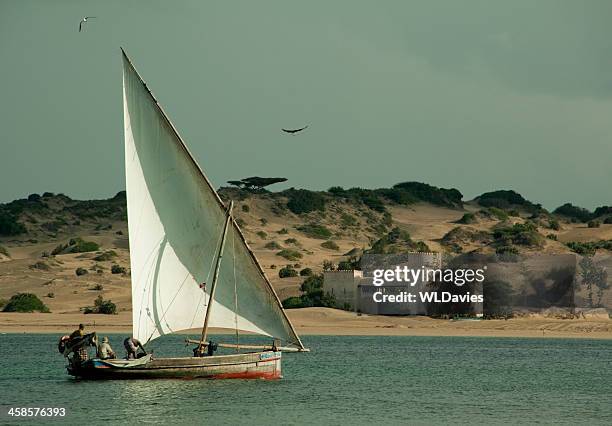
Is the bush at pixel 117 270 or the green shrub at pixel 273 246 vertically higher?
the green shrub at pixel 273 246

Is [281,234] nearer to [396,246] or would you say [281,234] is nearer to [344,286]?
[396,246]

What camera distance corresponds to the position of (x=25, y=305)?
100500 mm

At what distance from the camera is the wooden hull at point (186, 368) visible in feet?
146

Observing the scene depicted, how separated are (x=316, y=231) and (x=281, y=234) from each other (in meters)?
7.15

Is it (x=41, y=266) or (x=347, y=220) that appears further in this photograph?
(x=347, y=220)

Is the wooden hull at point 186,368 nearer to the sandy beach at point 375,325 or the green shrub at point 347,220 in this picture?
the sandy beach at point 375,325

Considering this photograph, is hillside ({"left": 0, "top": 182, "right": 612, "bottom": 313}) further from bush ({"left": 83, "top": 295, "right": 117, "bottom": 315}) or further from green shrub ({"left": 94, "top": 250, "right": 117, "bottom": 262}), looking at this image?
bush ({"left": 83, "top": 295, "right": 117, "bottom": 315})

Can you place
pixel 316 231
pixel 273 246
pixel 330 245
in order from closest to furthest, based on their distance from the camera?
1. pixel 273 246
2. pixel 330 245
3. pixel 316 231

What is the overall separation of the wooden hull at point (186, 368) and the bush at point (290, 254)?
8556 centimetres

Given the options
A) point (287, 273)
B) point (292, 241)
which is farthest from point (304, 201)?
point (287, 273)

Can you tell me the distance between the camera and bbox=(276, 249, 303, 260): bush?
132250 mm

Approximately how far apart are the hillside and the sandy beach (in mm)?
5687

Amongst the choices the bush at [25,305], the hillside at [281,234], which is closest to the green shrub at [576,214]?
the hillside at [281,234]

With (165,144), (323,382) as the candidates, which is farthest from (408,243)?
(165,144)
